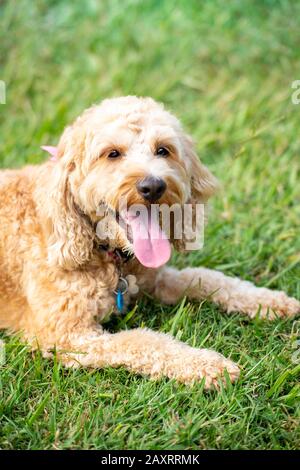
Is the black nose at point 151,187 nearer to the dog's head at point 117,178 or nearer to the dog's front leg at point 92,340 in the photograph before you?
the dog's head at point 117,178

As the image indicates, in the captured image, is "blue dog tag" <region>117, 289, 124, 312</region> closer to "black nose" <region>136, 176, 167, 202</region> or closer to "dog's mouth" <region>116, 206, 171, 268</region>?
"dog's mouth" <region>116, 206, 171, 268</region>

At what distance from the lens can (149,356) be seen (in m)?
3.31

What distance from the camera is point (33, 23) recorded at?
6.85 meters

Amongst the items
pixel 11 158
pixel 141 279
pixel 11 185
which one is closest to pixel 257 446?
pixel 141 279

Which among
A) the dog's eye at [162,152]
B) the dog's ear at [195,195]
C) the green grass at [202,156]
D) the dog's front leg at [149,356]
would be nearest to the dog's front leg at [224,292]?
the green grass at [202,156]

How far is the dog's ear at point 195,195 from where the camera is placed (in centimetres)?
372

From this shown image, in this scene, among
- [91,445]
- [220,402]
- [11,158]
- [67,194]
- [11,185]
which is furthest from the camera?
[11,158]

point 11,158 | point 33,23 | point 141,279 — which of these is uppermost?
point 33,23

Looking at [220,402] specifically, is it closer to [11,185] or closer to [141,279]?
[141,279]

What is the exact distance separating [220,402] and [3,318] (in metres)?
1.37

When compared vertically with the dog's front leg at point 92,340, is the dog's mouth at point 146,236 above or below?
above

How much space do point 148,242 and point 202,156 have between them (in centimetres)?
244

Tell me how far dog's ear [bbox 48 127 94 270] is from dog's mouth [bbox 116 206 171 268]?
235mm

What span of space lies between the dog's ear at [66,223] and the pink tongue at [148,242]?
10.6 inches
